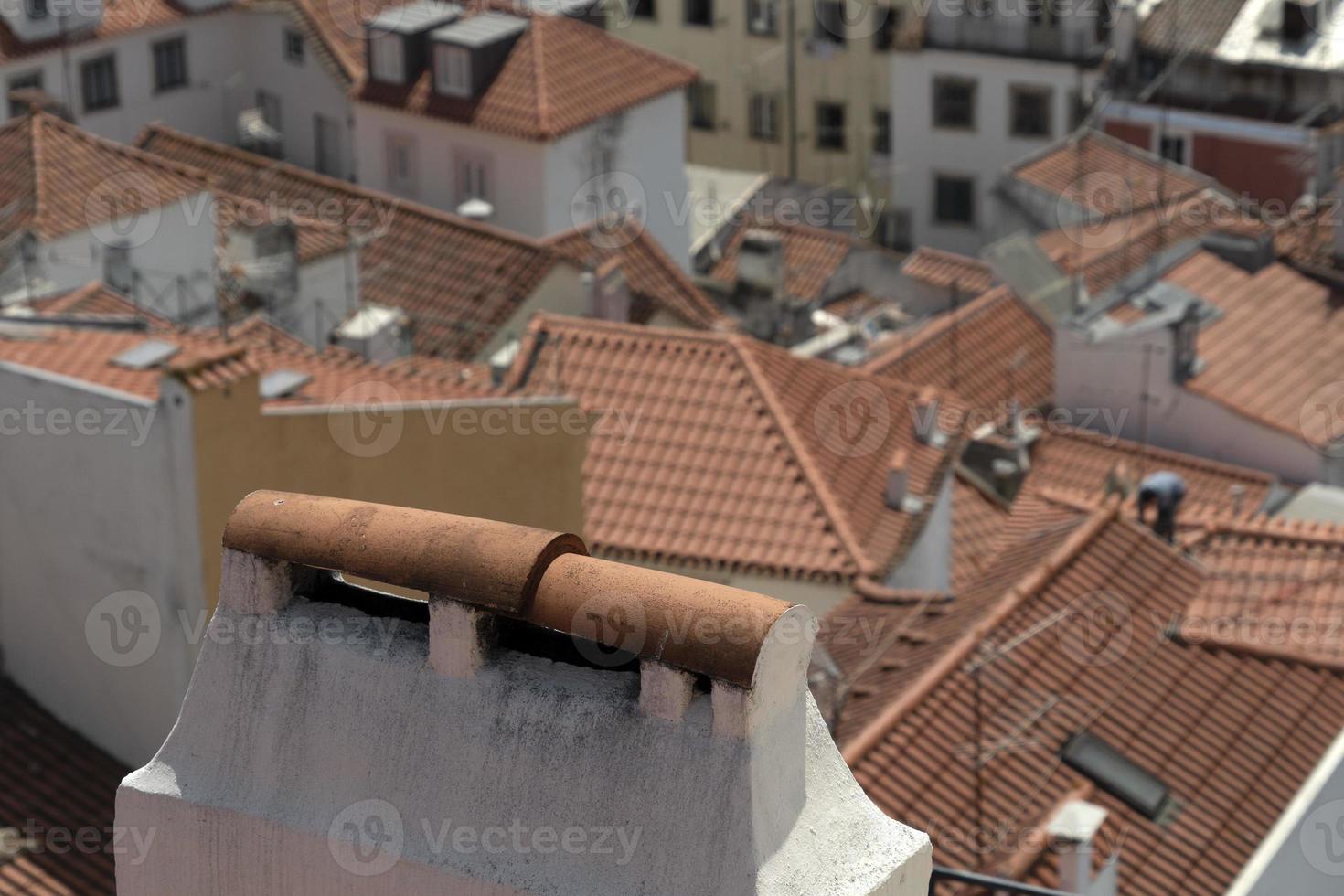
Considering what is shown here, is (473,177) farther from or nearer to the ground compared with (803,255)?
farther from the ground

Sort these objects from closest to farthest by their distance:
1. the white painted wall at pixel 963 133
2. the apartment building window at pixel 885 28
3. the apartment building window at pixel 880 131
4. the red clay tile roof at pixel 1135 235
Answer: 1. the red clay tile roof at pixel 1135 235
2. the white painted wall at pixel 963 133
3. the apartment building window at pixel 885 28
4. the apartment building window at pixel 880 131

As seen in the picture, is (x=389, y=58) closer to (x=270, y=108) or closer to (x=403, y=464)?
(x=270, y=108)

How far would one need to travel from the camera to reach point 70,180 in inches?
1109

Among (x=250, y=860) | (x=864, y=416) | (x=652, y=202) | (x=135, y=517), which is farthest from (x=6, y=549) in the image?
(x=652, y=202)

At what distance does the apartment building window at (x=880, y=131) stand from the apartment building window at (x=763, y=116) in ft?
8.82

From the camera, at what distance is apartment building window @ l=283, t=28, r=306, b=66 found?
44.8 metres

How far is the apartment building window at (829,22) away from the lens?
5547cm

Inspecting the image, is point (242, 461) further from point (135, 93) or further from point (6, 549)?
point (135, 93)

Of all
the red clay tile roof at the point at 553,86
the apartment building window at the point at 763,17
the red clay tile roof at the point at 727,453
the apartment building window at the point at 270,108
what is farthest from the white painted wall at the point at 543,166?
the red clay tile roof at the point at 727,453

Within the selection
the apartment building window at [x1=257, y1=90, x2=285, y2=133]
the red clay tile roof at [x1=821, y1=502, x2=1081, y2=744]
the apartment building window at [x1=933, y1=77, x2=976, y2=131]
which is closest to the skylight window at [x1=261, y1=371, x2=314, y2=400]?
the red clay tile roof at [x1=821, y1=502, x2=1081, y2=744]

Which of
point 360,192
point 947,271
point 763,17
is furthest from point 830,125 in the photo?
point 360,192

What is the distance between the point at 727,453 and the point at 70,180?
28.6 feet

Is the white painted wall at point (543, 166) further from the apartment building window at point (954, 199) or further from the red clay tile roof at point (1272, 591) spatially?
the red clay tile roof at point (1272, 591)

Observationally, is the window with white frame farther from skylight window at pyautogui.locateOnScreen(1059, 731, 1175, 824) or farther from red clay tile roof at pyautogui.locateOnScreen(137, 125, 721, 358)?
skylight window at pyautogui.locateOnScreen(1059, 731, 1175, 824)
